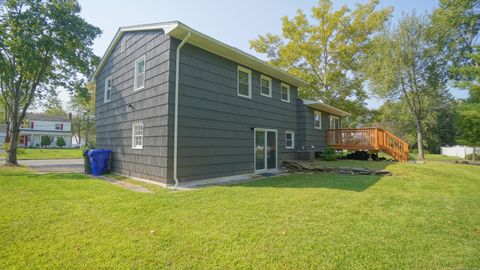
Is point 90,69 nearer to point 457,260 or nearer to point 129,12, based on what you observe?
point 129,12

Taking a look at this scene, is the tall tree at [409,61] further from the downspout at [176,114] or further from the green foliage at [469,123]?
the downspout at [176,114]

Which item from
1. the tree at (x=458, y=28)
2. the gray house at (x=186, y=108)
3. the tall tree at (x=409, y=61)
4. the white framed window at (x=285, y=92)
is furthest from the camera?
the tall tree at (x=409, y=61)

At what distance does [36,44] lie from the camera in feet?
36.9

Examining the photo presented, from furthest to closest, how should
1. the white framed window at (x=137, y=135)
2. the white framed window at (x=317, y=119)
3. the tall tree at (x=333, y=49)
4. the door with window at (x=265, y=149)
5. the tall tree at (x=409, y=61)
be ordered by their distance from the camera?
1. the tall tree at (x=333, y=49)
2. the tall tree at (x=409, y=61)
3. the white framed window at (x=317, y=119)
4. the door with window at (x=265, y=149)
5. the white framed window at (x=137, y=135)

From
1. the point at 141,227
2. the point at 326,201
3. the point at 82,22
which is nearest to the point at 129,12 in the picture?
the point at 82,22

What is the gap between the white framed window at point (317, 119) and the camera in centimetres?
1421

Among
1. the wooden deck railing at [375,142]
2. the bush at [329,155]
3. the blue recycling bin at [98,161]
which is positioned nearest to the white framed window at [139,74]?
the blue recycling bin at [98,161]

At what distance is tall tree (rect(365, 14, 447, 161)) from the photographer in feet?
59.1

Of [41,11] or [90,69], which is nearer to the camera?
[41,11]

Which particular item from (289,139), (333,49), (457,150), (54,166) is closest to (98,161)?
(54,166)

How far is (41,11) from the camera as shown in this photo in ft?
37.6

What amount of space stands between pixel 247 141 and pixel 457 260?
7.02m

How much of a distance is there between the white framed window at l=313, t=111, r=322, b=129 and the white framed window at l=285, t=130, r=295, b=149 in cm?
240

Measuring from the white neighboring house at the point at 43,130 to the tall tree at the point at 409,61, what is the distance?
47121 mm
